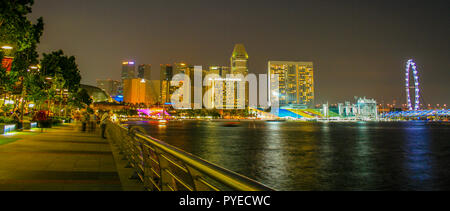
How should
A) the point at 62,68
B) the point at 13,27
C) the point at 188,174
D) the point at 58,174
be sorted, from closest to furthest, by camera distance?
1. the point at 188,174
2. the point at 58,174
3. the point at 13,27
4. the point at 62,68

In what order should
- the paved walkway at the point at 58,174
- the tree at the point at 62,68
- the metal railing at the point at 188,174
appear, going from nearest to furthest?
the metal railing at the point at 188,174 → the paved walkway at the point at 58,174 → the tree at the point at 62,68

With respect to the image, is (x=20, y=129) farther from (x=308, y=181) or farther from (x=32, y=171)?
(x=308, y=181)

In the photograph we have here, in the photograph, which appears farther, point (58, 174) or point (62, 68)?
point (62, 68)

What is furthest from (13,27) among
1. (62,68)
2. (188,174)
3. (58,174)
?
(62,68)

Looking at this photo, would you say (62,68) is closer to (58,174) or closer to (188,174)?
(58,174)

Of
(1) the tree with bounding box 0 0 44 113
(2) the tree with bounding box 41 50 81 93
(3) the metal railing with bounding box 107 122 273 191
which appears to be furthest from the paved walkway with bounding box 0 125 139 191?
(2) the tree with bounding box 41 50 81 93

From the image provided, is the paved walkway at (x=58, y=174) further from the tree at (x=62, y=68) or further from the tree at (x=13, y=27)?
the tree at (x=62, y=68)

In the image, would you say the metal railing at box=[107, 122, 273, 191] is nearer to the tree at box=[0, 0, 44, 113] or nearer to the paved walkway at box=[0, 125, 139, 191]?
the paved walkway at box=[0, 125, 139, 191]

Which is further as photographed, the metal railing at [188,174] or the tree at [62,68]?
the tree at [62,68]

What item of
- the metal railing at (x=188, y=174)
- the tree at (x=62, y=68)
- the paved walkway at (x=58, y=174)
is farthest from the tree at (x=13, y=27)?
the tree at (x=62, y=68)

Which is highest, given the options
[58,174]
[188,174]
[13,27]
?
[13,27]
